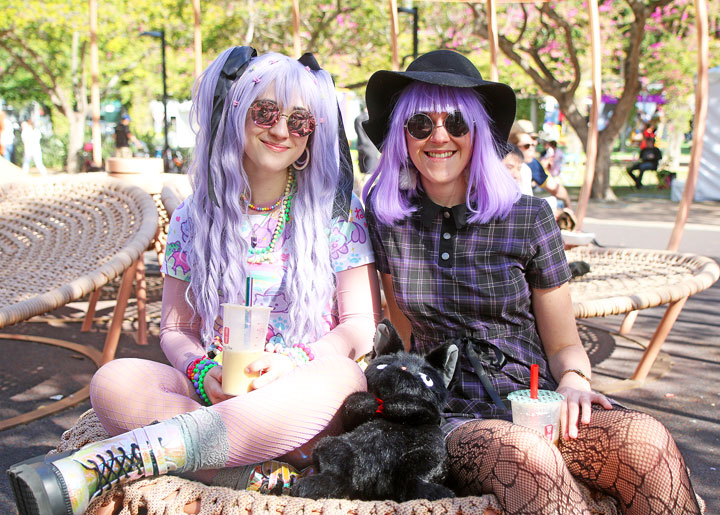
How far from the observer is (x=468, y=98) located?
2.13 m

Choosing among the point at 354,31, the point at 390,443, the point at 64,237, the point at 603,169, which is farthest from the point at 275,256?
the point at 354,31

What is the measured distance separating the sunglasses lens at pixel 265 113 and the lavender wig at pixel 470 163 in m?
0.35

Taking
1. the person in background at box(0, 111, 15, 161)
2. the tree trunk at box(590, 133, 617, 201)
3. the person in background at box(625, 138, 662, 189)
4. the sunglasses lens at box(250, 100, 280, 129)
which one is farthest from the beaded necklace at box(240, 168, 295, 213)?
the person in background at box(625, 138, 662, 189)

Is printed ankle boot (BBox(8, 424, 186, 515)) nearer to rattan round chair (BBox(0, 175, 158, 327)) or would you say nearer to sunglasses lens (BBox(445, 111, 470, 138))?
sunglasses lens (BBox(445, 111, 470, 138))

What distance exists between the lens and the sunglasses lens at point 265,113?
213 centimetres

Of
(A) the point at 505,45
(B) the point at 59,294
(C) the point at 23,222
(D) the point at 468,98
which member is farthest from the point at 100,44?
(D) the point at 468,98

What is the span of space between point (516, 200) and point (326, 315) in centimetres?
66

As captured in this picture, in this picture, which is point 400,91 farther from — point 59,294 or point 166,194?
point 166,194

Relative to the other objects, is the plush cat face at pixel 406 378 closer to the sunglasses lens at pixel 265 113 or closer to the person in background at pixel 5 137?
the sunglasses lens at pixel 265 113

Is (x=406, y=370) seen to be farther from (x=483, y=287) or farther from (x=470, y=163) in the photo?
(x=470, y=163)

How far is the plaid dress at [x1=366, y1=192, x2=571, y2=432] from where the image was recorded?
2.07 meters

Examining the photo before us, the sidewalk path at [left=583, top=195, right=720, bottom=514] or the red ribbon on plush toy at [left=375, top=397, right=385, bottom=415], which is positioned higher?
the red ribbon on plush toy at [left=375, top=397, right=385, bottom=415]

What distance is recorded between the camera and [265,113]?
6.99ft

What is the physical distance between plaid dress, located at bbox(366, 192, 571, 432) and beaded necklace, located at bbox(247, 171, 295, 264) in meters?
0.37
